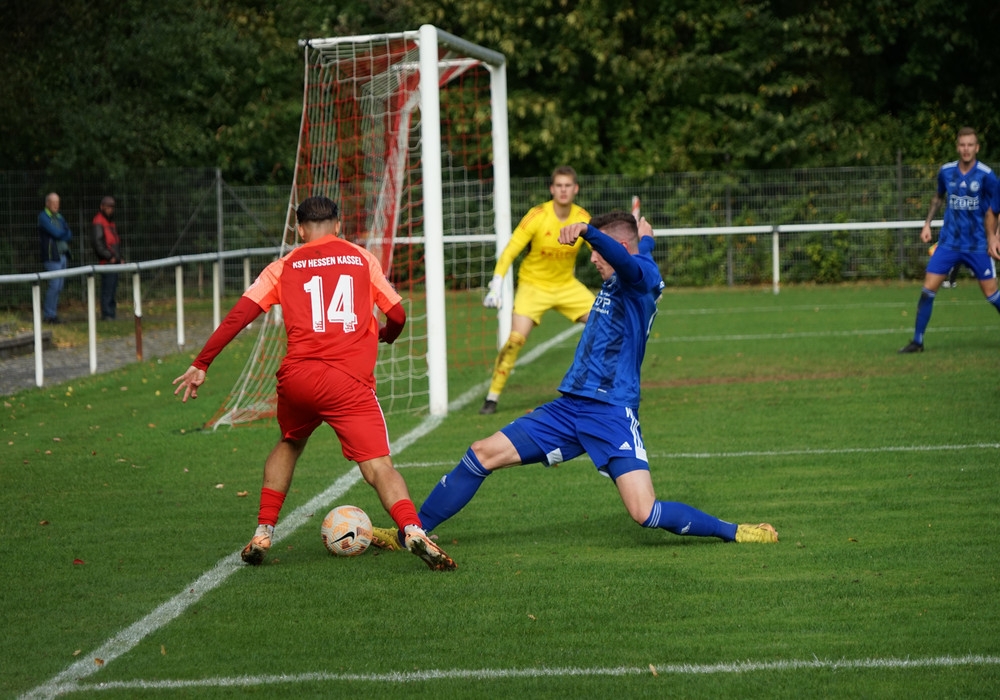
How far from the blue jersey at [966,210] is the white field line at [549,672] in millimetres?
9541

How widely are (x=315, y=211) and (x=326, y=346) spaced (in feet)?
2.23

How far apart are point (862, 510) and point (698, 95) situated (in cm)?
2251

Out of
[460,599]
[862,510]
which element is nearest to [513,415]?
[862,510]

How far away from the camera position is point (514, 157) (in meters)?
28.8

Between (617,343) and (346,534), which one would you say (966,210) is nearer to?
(617,343)

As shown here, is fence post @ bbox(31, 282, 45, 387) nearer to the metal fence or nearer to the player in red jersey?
the player in red jersey

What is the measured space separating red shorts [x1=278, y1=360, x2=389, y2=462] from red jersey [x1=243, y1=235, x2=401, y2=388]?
0.19 ft

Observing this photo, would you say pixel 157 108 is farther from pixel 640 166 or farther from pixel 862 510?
pixel 862 510

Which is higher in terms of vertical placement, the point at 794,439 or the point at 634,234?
the point at 634,234

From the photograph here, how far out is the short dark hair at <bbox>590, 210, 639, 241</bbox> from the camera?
630cm

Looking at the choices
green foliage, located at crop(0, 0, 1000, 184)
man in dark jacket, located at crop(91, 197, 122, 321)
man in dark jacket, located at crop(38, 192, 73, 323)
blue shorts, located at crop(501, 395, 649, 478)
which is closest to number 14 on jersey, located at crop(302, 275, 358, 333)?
blue shorts, located at crop(501, 395, 649, 478)

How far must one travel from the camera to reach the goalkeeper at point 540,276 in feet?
36.3

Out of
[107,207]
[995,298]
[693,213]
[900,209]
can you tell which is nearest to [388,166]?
[995,298]

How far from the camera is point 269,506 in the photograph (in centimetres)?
631
